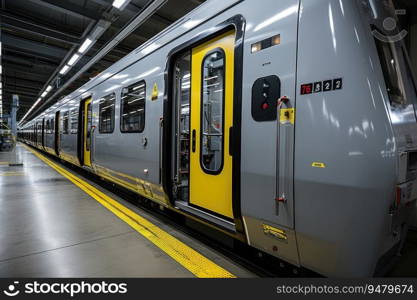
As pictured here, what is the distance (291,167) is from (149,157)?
2457 millimetres

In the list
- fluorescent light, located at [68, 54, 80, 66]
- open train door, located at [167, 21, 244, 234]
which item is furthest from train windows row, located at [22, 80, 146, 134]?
fluorescent light, located at [68, 54, 80, 66]

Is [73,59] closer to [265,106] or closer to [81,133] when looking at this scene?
[81,133]

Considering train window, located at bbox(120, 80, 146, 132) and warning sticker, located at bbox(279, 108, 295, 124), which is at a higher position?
→ train window, located at bbox(120, 80, 146, 132)

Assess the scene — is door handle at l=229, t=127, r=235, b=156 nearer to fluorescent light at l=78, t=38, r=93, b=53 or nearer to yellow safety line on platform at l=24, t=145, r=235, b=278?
yellow safety line on platform at l=24, t=145, r=235, b=278

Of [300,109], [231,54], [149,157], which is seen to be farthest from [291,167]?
[149,157]

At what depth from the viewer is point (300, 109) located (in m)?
1.81

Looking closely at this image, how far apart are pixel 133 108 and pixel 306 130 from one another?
3.39 m

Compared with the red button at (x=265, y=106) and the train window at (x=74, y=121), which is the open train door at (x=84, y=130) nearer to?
the train window at (x=74, y=121)

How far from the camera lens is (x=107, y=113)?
5.65 meters

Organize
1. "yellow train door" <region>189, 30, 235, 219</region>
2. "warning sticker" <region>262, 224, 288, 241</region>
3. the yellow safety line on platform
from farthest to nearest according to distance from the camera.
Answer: "yellow train door" <region>189, 30, 235, 219</region> → the yellow safety line on platform → "warning sticker" <region>262, 224, 288, 241</region>

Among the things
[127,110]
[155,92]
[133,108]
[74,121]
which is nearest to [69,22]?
[74,121]

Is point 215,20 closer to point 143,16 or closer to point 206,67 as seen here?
point 206,67

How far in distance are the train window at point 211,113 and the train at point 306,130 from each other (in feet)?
0.04

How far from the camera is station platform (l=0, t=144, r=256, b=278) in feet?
8.29
